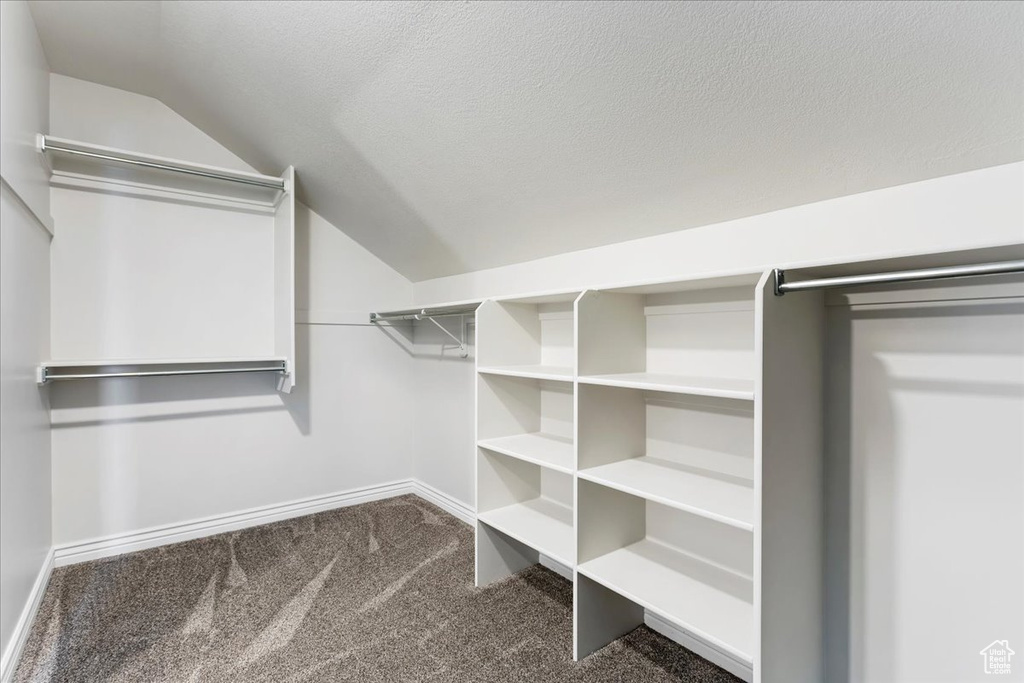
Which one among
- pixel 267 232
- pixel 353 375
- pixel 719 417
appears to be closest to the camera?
pixel 719 417

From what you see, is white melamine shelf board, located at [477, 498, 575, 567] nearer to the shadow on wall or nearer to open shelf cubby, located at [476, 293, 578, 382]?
open shelf cubby, located at [476, 293, 578, 382]

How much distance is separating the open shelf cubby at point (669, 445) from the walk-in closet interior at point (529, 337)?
1cm

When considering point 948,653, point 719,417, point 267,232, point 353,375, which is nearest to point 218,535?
point 353,375

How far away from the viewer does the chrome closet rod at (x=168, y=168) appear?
6.80 ft

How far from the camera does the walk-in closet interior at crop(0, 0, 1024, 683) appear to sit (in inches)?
43.3

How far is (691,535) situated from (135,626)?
2076 mm

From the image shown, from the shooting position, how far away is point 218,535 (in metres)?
2.68

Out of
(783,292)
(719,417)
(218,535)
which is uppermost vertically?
(783,292)

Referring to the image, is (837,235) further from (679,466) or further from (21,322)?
(21,322)

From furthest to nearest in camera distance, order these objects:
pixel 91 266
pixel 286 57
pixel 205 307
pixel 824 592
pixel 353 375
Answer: pixel 353 375, pixel 205 307, pixel 91 266, pixel 286 57, pixel 824 592

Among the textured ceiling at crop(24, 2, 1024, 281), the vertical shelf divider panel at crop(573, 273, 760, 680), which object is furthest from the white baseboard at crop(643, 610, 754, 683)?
the textured ceiling at crop(24, 2, 1024, 281)

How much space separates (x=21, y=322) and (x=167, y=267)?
0.88m

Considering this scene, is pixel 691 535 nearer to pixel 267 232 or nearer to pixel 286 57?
pixel 286 57

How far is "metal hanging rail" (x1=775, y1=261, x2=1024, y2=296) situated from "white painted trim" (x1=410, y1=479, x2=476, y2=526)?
6.55ft
